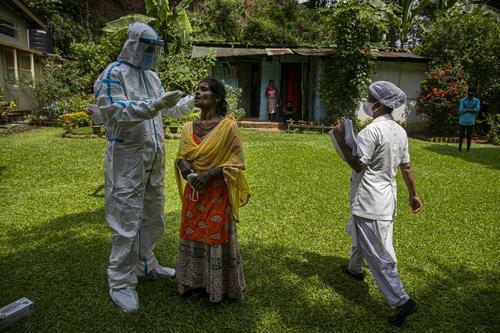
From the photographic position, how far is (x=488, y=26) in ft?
45.8

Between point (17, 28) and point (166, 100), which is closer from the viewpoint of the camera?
point (166, 100)

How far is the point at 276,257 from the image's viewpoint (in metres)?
4.10

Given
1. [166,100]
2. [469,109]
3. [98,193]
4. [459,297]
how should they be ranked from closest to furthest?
[166,100]
[459,297]
[98,193]
[469,109]

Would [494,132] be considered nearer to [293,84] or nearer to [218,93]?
[293,84]

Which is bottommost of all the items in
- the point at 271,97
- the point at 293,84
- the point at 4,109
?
the point at 4,109

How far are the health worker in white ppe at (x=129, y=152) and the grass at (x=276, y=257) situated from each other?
336mm

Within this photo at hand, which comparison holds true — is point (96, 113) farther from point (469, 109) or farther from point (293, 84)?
point (293, 84)

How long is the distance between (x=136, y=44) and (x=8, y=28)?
49.2 ft

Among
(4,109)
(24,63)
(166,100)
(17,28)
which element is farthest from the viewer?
(24,63)

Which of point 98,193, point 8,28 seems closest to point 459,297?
point 98,193

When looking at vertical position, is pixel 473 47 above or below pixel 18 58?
above

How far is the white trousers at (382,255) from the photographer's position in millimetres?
2920

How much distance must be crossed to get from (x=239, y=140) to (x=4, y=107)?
12.5 meters

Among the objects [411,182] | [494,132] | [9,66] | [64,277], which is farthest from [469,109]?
[9,66]
